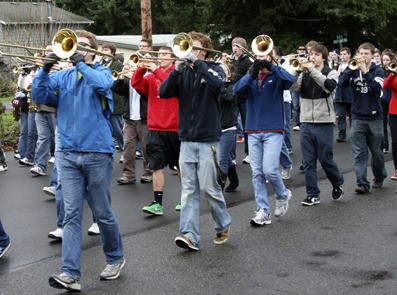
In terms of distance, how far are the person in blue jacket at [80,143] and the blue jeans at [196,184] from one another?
3.26 ft

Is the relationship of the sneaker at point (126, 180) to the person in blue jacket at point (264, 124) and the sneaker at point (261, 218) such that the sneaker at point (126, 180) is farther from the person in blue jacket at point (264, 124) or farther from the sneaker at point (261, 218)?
the sneaker at point (261, 218)

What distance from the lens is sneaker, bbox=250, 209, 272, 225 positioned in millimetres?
8094

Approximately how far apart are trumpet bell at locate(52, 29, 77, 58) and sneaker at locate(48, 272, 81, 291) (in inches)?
67.4

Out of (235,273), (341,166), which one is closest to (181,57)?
(235,273)

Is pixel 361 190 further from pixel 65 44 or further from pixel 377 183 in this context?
pixel 65 44

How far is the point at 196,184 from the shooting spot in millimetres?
7328

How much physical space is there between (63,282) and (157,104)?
10.4ft

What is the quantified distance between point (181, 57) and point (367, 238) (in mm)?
2448

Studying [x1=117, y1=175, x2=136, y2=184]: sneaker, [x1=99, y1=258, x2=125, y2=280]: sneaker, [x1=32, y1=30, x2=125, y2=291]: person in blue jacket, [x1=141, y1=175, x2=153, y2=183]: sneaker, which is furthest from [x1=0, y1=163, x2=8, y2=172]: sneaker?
[x1=99, y1=258, x2=125, y2=280]: sneaker

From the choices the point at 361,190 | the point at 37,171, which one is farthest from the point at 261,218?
the point at 37,171

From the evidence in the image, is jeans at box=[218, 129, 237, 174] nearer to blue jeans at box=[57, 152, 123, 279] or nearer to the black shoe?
the black shoe

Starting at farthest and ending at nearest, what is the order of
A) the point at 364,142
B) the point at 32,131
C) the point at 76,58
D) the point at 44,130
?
the point at 32,131 → the point at 44,130 → the point at 364,142 → the point at 76,58

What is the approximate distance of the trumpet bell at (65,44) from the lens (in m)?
6.19

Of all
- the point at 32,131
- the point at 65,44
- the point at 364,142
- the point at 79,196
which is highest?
the point at 65,44
